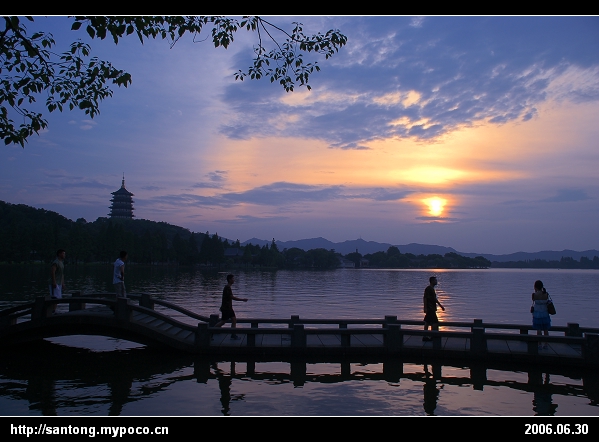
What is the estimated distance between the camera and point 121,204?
187m

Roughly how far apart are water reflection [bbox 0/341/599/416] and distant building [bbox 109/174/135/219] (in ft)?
602

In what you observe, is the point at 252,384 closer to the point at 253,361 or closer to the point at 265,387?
the point at 265,387

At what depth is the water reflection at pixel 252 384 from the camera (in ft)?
31.5

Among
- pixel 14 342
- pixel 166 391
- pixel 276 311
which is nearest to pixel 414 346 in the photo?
pixel 166 391

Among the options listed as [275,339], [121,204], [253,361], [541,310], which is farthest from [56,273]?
[121,204]

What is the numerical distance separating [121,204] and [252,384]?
19120 centimetres

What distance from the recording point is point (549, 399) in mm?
10266
